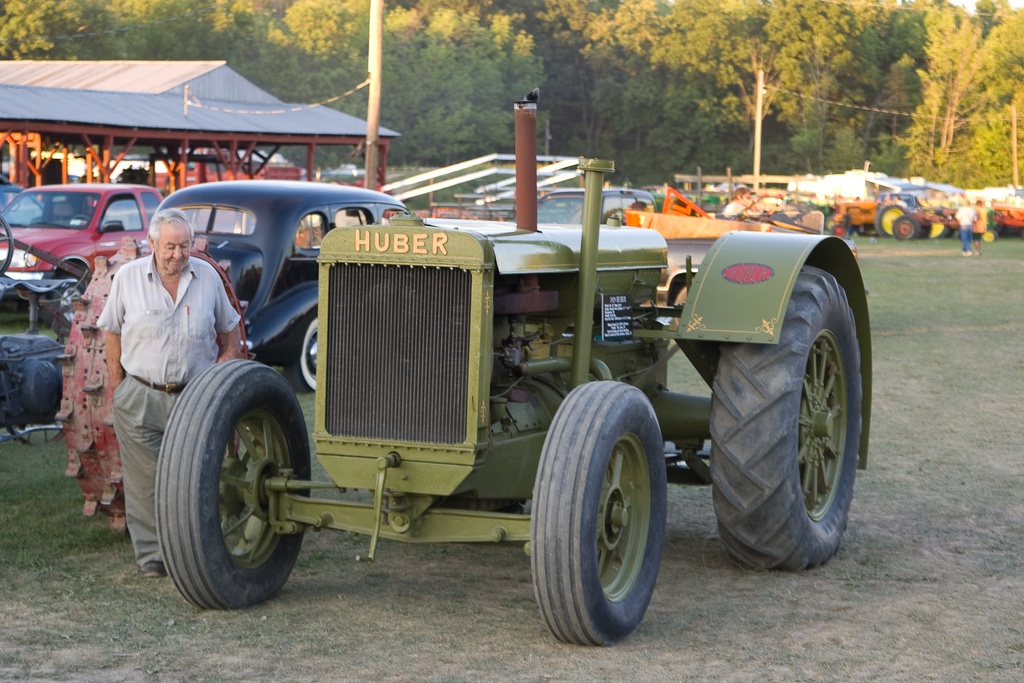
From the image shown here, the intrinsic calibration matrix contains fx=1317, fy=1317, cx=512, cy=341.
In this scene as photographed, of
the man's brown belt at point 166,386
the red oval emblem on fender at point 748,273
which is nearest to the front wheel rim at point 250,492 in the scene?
the man's brown belt at point 166,386

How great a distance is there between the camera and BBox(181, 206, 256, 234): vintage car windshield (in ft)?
35.8

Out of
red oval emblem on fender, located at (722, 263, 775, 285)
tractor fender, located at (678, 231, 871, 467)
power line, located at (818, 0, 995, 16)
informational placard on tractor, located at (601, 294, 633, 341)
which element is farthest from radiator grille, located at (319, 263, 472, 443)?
power line, located at (818, 0, 995, 16)

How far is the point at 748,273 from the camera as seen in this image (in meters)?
A: 5.69

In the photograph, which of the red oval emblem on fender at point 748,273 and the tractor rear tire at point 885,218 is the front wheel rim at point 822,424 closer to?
the red oval emblem on fender at point 748,273

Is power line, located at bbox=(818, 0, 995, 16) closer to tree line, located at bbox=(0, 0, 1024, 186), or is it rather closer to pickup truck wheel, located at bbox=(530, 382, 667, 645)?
tree line, located at bbox=(0, 0, 1024, 186)

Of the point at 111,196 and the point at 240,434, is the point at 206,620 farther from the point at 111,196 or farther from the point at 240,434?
the point at 111,196

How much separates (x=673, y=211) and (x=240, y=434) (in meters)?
13.3

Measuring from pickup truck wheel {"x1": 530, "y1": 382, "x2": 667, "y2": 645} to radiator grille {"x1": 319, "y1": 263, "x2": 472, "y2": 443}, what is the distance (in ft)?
1.46

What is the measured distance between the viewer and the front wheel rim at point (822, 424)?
5934 millimetres

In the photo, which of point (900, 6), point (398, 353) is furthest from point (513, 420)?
point (900, 6)

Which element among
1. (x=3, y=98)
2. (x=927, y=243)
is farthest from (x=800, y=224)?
(x=927, y=243)

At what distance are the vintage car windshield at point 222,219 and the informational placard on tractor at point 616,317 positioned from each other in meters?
5.74

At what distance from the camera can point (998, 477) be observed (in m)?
7.75

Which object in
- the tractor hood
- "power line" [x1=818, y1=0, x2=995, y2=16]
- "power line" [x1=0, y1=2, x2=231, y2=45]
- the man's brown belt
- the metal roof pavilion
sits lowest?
the man's brown belt
